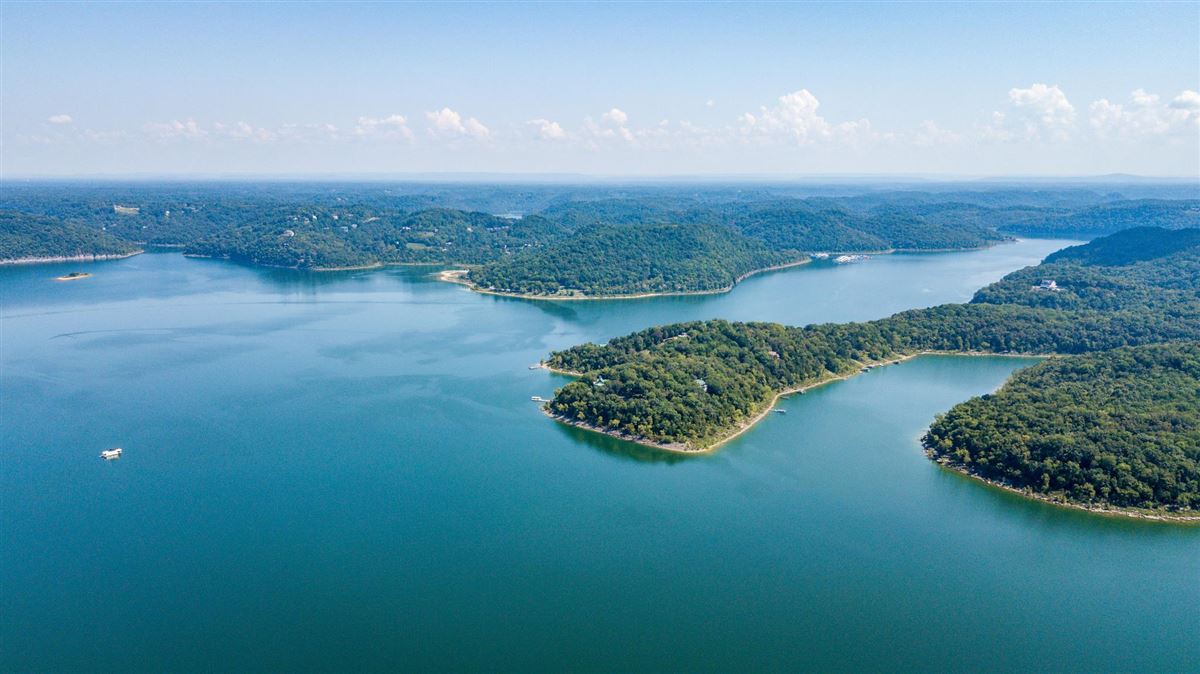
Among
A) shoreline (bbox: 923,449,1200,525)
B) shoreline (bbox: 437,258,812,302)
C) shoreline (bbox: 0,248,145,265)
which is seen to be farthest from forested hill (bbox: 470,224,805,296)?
shoreline (bbox: 0,248,145,265)

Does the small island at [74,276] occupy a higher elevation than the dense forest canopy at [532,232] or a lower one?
lower

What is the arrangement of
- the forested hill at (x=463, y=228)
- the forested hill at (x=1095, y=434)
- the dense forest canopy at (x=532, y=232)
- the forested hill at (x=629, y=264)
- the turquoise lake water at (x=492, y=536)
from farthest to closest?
the forested hill at (x=463, y=228) → the dense forest canopy at (x=532, y=232) → the forested hill at (x=629, y=264) → the forested hill at (x=1095, y=434) → the turquoise lake water at (x=492, y=536)

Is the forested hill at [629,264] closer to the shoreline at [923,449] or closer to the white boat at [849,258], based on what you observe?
the white boat at [849,258]

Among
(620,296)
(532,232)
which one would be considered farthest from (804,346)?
(532,232)

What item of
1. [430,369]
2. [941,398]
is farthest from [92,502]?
[941,398]

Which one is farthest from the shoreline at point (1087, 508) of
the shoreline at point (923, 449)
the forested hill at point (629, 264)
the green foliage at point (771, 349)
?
the forested hill at point (629, 264)
